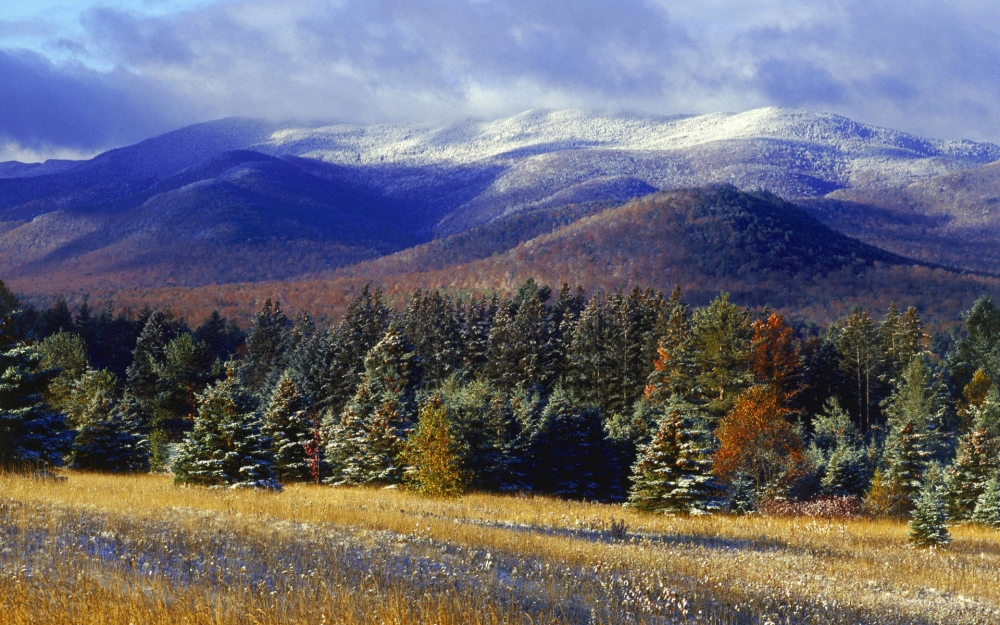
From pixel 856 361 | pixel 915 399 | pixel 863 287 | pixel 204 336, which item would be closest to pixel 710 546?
pixel 915 399

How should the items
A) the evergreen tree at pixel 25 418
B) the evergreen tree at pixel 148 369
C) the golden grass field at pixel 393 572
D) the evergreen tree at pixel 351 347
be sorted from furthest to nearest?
the evergreen tree at pixel 351 347 → the evergreen tree at pixel 148 369 → the evergreen tree at pixel 25 418 → the golden grass field at pixel 393 572

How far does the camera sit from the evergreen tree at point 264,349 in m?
80.1

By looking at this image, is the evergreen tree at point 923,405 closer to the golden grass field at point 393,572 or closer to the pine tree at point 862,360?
the pine tree at point 862,360

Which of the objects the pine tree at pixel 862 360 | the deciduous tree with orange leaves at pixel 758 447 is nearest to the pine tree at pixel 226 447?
the deciduous tree with orange leaves at pixel 758 447

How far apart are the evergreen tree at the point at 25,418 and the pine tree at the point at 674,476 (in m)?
22.8

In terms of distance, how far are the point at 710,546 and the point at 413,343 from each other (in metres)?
60.7

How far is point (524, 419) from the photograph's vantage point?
44125mm

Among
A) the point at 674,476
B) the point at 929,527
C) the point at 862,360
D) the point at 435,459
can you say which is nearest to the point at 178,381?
the point at 435,459

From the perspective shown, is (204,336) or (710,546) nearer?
(710,546)

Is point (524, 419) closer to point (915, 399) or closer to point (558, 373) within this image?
point (558, 373)

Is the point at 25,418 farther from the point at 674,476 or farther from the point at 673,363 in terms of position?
the point at 673,363

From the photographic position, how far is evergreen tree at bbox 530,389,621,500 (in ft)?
140

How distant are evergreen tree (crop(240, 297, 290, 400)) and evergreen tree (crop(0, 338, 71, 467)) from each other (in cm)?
4588

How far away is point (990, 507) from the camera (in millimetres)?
30531
